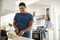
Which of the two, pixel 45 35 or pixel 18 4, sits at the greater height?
pixel 18 4

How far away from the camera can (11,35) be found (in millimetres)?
1865

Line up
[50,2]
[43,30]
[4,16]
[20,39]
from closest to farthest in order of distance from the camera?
[20,39] → [4,16] → [43,30] → [50,2]

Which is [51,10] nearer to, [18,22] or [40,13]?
[40,13]

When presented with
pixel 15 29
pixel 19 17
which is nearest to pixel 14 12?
pixel 19 17

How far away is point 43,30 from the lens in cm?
245

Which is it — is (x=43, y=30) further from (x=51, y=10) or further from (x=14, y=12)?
(x=14, y=12)

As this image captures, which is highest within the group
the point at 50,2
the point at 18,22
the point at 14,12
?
the point at 50,2

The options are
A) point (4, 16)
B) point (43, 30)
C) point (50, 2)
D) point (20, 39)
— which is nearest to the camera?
point (20, 39)

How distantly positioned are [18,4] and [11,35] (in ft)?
1.89

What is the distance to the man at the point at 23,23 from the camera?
1893mm

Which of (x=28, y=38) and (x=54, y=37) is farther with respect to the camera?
(x=54, y=37)

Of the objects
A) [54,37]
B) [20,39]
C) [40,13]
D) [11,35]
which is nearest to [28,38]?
[20,39]

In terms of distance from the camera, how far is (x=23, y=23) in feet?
6.19

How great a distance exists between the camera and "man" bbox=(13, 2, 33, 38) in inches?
74.5
